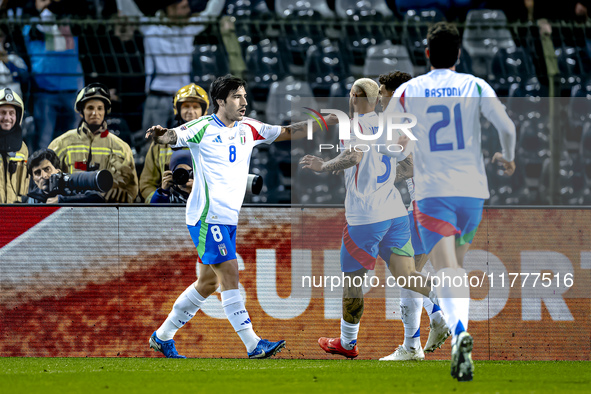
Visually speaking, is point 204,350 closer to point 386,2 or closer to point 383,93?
point 383,93

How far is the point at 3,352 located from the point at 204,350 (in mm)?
1367

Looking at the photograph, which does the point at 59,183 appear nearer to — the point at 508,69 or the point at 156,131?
the point at 156,131

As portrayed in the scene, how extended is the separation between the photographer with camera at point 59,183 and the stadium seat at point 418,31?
332 centimetres

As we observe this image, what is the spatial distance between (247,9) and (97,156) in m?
2.82

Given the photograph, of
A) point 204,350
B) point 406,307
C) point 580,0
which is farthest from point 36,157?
point 580,0

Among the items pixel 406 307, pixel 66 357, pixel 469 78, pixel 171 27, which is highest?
pixel 171 27

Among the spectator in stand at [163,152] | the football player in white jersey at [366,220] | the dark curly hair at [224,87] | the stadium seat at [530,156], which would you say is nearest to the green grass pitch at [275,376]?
the football player in white jersey at [366,220]

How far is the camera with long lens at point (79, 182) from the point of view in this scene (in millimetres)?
5480

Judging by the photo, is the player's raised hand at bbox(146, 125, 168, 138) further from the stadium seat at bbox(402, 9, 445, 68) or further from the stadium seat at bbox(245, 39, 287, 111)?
the stadium seat at bbox(402, 9, 445, 68)

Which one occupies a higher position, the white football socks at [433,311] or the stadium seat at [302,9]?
the stadium seat at [302,9]

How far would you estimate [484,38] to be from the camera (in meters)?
7.56

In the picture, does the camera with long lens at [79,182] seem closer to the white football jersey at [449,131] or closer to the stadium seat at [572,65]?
the white football jersey at [449,131]

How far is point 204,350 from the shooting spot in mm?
5145

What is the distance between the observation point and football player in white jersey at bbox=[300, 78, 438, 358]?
4777mm
